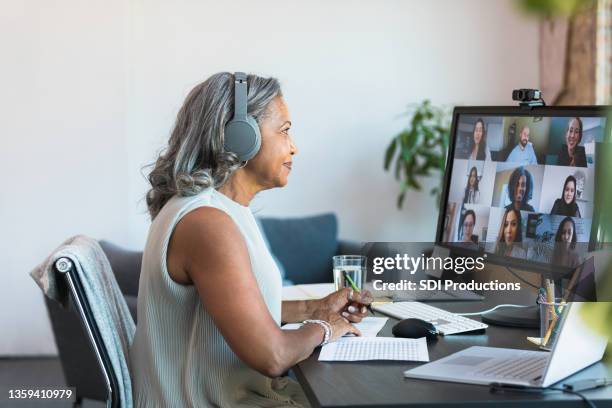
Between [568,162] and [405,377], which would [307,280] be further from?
[405,377]

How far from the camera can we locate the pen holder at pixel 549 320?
1.58 meters

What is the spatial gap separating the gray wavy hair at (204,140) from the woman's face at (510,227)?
25.9 inches

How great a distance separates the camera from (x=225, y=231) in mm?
1528

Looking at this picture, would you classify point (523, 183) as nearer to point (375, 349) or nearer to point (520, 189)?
point (520, 189)

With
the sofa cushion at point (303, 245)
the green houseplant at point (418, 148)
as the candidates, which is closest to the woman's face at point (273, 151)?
the sofa cushion at point (303, 245)

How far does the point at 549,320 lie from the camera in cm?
161

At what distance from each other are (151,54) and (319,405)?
3.89 meters

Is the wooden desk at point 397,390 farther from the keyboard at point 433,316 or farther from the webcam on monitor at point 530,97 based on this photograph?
the webcam on monitor at point 530,97

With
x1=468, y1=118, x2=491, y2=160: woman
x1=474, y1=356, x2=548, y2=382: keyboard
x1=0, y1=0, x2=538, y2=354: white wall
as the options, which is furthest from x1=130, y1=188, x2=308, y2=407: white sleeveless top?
x1=0, y1=0, x2=538, y2=354: white wall

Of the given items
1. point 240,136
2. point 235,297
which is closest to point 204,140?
point 240,136

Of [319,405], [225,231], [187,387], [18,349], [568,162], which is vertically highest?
[568,162]

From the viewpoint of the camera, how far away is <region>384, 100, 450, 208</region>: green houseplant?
186 inches

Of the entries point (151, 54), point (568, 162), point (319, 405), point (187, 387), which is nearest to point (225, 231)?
point (187, 387)

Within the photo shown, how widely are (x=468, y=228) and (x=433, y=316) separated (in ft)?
1.00
